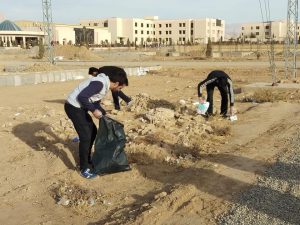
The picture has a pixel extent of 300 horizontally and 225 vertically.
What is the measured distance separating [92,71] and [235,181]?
2668 mm

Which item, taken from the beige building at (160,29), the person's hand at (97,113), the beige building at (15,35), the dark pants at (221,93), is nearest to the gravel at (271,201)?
the person's hand at (97,113)

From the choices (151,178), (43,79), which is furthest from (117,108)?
(43,79)

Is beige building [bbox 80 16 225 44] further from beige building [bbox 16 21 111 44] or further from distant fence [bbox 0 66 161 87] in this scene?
distant fence [bbox 0 66 161 87]

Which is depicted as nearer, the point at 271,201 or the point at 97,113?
the point at 271,201

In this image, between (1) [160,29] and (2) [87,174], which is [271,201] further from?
(1) [160,29]

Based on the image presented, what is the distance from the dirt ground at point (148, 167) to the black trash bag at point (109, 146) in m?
0.19

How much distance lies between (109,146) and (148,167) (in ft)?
2.79

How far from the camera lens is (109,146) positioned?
18.7ft

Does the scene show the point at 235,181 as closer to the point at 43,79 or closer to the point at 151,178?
the point at 151,178

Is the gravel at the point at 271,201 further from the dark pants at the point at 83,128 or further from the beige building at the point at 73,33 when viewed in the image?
the beige building at the point at 73,33

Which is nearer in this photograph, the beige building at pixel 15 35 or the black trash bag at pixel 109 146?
the black trash bag at pixel 109 146

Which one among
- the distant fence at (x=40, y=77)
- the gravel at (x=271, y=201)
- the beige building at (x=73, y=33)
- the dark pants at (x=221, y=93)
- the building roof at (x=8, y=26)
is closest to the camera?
the gravel at (x=271, y=201)

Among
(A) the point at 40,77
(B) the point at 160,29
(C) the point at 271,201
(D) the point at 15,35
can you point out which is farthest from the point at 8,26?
(C) the point at 271,201

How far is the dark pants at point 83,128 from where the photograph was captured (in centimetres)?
557
